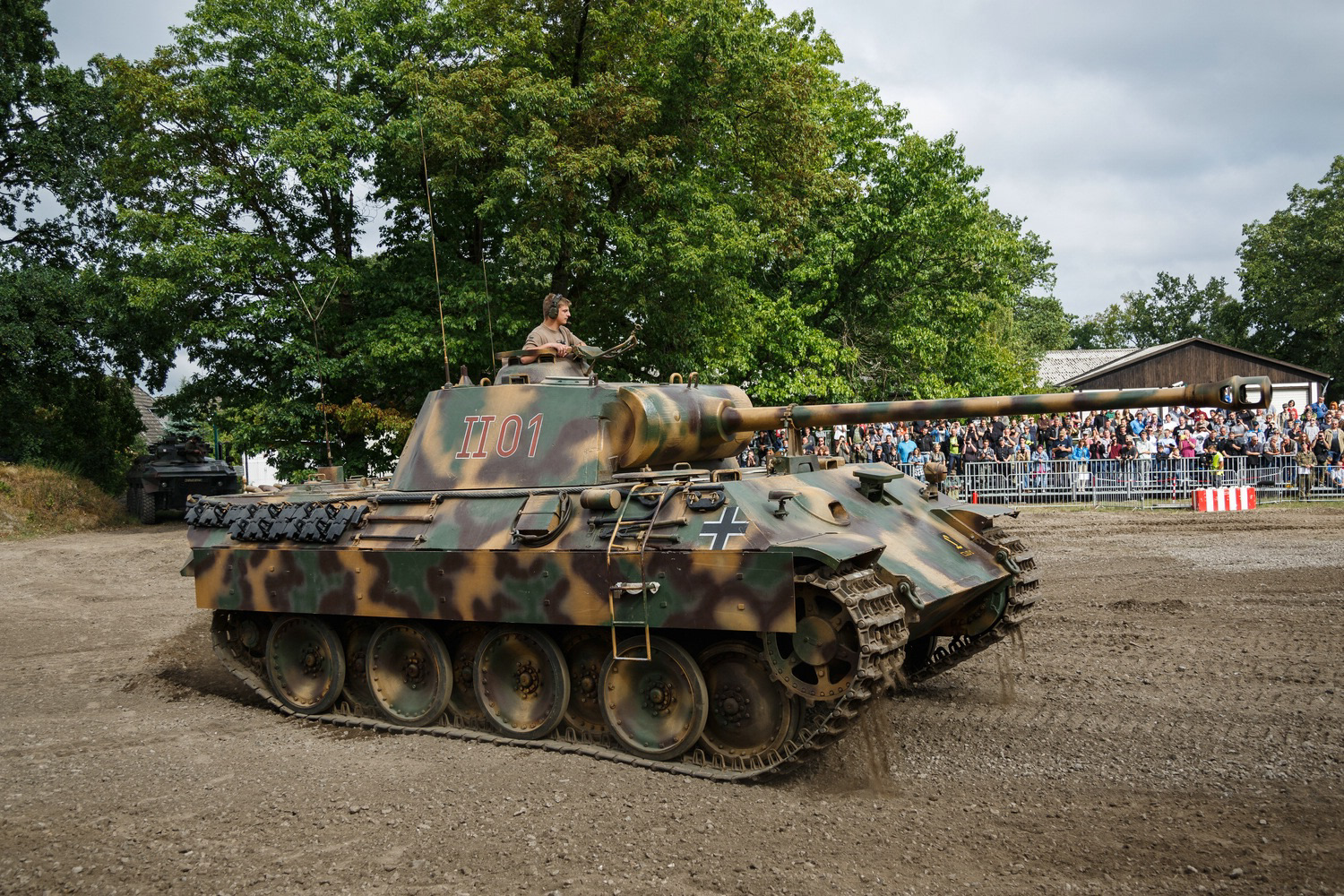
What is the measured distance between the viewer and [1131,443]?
23.8 metres

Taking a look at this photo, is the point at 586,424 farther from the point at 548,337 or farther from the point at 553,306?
the point at 553,306

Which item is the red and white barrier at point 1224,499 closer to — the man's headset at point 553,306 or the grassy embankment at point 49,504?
the man's headset at point 553,306

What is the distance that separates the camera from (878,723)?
815 cm

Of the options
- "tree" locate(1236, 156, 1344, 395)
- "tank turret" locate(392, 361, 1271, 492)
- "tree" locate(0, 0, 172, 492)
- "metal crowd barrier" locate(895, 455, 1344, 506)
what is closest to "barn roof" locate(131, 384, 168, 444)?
Result: "tree" locate(0, 0, 172, 492)

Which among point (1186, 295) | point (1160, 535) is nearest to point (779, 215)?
point (1160, 535)

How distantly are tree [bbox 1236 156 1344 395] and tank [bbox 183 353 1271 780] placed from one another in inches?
1946

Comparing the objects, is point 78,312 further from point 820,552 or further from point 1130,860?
point 1130,860

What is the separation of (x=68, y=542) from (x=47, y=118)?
12441 millimetres

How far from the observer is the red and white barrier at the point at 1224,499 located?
2244 cm

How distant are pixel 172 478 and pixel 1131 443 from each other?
946 inches

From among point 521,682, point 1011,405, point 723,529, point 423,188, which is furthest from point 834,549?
point 423,188

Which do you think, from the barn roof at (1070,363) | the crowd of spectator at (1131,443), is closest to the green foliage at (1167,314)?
the barn roof at (1070,363)

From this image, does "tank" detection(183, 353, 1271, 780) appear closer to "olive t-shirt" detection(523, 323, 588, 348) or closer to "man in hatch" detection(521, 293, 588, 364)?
"man in hatch" detection(521, 293, 588, 364)

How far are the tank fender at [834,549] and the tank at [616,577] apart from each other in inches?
0.8
